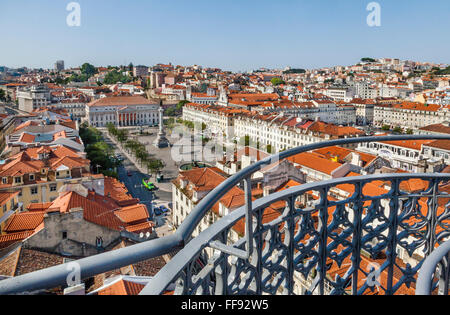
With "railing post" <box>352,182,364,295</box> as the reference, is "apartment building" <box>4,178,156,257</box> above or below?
below

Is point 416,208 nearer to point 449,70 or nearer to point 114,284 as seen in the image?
point 114,284

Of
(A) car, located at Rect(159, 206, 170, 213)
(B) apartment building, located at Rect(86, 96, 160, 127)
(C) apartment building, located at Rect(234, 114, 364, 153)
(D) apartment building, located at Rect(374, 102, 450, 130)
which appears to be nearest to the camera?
(A) car, located at Rect(159, 206, 170, 213)

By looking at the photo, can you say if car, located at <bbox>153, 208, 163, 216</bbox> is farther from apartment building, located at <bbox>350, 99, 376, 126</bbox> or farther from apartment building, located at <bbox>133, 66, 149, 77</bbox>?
apartment building, located at <bbox>133, 66, 149, 77</bbox>

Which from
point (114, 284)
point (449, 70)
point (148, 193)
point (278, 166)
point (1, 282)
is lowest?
point (148, 193)

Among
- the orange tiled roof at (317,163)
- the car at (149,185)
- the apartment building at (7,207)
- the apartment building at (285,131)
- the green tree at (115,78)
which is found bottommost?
the car at (149,185)

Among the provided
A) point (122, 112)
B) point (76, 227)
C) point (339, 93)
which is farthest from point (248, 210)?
point (339, 93)

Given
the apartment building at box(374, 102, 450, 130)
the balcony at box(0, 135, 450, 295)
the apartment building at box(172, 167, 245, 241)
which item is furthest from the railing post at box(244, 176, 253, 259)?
the apartment building at box(374, 102, 450, 130)

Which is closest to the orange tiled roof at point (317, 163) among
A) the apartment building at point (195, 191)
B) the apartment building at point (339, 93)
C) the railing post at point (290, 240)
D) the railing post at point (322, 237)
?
the apartment building at point (195, 191)

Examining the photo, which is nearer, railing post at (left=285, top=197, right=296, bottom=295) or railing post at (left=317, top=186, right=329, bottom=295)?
railing post at (left=285, top=197, right=296, bottom=295)

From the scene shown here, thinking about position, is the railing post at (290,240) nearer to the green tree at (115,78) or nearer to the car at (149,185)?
the car at (149,185)

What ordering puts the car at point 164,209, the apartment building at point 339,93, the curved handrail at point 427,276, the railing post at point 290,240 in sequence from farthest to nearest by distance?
1. the apartment building at point 339,93
2. the car at point 164,209
3. the railing post at point 290,240
4. the curved handrail at point 427,276
